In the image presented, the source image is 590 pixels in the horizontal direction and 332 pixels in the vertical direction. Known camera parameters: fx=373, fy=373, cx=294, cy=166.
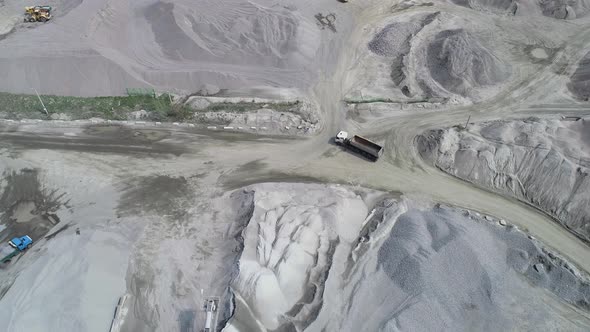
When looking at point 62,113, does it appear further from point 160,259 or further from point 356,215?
point 356,215

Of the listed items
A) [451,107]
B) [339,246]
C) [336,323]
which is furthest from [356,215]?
[451,107]

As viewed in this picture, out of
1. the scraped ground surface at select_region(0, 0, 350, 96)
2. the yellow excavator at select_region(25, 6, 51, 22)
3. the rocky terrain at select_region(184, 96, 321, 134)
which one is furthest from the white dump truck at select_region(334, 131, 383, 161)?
the yellow excavator at select_region(25, 6, 51, 22)

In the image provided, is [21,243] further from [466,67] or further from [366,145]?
[466,67]

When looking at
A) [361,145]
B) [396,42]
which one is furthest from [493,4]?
[361,145]

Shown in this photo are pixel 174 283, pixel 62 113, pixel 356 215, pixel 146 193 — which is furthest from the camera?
pixel 62 113

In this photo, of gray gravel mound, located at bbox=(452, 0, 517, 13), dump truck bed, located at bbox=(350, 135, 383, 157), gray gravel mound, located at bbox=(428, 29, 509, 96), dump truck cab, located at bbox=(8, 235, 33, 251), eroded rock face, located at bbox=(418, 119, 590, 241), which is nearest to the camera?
dump truck cab, located at bbox=(8, 235, 33, 251)

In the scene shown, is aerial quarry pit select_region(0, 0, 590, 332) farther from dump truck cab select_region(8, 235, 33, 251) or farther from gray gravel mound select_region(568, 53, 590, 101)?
gray gravel mound select_region(568, 53, 590, 101)
